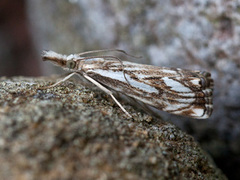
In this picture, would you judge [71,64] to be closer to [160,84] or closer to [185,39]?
[160,84]

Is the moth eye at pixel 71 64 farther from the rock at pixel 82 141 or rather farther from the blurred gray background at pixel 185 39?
the blurred gray background at pixel 185 39

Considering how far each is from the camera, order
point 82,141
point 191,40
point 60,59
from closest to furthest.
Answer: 1. point 82,141
2. point 60,59
3. point 191,40

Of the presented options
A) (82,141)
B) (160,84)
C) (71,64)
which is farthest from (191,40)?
(82,141)

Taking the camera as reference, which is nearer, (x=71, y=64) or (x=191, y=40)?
(x=71, y=64)

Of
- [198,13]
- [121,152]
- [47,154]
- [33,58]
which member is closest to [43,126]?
[47,154]

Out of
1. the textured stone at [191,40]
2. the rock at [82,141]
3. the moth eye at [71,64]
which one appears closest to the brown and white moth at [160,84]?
the moth eye at [71,64]

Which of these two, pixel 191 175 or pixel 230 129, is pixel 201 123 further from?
pixel 191 175
